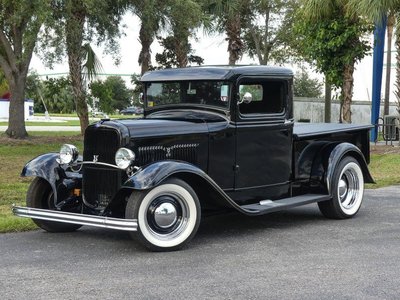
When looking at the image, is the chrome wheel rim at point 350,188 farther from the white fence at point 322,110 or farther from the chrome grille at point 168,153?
the white fence at point 322,110

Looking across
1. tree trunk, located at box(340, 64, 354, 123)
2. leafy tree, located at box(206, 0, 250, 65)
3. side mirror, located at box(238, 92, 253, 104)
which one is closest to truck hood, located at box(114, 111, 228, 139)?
side mirror, located at box(238, 92, 253, 104)

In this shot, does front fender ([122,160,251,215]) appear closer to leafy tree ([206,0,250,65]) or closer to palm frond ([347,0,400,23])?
palm frond ([347,0,400,23])

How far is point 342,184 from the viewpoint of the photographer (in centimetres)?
821

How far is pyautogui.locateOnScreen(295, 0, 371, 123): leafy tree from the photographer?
1789 centimetres

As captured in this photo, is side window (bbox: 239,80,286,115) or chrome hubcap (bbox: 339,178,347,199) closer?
side window (bbox: 239,80,286,115)

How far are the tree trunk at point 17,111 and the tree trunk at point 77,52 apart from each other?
165 centimetres

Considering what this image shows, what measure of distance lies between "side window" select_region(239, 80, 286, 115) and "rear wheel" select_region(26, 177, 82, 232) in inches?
93.5

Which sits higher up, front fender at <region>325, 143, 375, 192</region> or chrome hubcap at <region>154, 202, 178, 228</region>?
front fender at <region>325, 143, 375, 192</region>

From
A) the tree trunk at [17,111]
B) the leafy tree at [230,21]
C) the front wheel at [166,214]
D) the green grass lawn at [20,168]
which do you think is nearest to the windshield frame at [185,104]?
the front wheel at [166,214]

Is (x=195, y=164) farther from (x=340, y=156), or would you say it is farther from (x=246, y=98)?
(x=340, y=156)

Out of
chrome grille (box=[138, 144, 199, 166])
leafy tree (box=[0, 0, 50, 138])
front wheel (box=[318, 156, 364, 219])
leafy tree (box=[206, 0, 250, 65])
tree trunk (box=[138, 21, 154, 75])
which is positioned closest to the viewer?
chrome grille (box=[138, 144, 199, 166])

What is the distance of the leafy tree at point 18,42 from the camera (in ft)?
49.4

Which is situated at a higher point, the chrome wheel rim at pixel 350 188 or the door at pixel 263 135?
the door at pixel 263 135

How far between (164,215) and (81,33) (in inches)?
505
